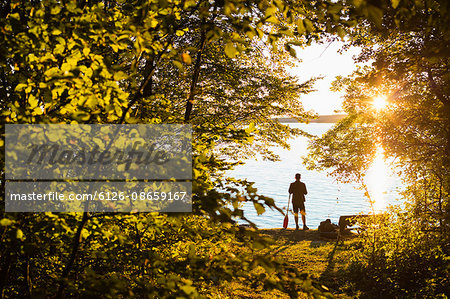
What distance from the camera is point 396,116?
8.64 meters

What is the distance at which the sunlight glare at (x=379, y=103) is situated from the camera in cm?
937

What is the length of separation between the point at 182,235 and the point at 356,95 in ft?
29.8

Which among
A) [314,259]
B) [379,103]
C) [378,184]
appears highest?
[379,103]

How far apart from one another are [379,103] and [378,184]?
38084 millimetres

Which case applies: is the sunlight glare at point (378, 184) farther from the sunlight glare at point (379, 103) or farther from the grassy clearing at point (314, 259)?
the grassy clearing at point (314, 259)

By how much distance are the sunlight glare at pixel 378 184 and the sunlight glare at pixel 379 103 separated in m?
1.28

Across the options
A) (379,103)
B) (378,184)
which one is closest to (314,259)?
(379,103)

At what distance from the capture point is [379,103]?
9.66m

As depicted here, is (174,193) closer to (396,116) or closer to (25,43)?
(25,43)

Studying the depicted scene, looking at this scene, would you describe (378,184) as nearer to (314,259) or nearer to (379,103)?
(379,103)

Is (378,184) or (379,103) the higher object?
(379,103)

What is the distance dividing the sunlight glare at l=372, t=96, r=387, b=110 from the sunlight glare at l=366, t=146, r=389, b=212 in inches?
50.3

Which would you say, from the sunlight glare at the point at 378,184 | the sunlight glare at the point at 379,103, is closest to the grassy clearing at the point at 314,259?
the sunlight glare at the point at 378,184

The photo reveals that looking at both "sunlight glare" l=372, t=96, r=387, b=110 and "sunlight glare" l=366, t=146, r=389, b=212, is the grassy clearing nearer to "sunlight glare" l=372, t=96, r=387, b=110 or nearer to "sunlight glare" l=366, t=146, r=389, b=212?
"sunlight glare" l=366, t=146, r=389, b=212
